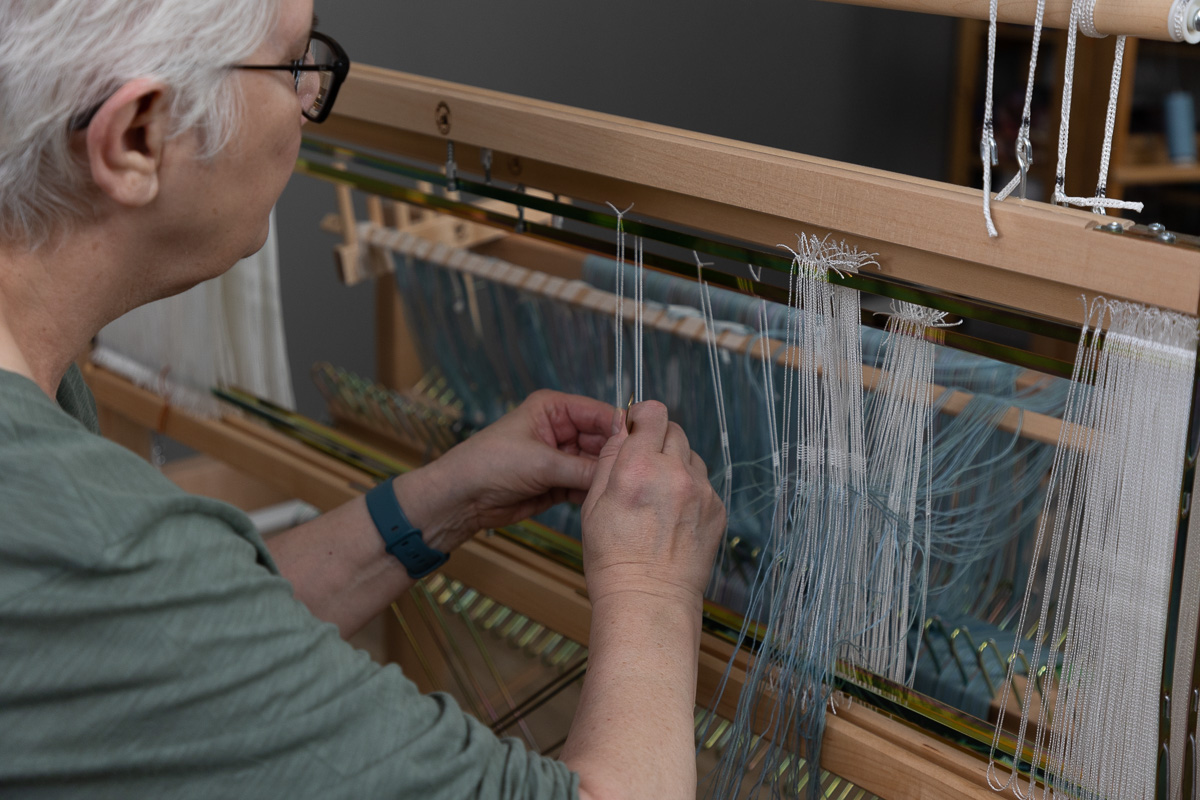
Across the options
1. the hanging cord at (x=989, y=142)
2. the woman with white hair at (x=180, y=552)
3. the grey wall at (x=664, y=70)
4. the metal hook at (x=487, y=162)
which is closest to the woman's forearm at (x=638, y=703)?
the woman with white hair at (x=180, y=552)

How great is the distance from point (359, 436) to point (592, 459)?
2.48 ft

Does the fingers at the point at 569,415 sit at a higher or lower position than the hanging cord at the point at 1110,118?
lower

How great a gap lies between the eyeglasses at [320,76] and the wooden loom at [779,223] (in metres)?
0.18

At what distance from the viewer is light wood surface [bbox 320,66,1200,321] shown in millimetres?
674

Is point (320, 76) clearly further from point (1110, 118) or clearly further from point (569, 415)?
point (1110, 118)

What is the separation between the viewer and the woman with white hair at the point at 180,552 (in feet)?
1.89

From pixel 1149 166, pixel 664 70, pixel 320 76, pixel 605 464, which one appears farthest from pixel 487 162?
pixel 1149 166

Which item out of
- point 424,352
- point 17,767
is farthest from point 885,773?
point 424,352

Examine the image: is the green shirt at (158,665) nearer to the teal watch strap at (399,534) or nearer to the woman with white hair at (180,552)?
the woman with white hair at (180,552)

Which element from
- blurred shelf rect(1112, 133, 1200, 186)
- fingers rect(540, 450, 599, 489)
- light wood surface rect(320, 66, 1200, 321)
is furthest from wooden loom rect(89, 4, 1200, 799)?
blurred shelf rect(1112, 133, 1200, 186)

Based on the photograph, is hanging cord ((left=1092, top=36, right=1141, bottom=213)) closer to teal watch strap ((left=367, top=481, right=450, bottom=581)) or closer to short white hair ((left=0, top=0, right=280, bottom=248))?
short white hair ((left=0, top=0, right=280, bottom=248))

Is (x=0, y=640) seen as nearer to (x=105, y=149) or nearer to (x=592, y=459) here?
(x=105, y=149)

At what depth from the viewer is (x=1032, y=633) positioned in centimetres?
109

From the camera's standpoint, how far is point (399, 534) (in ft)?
3.47
